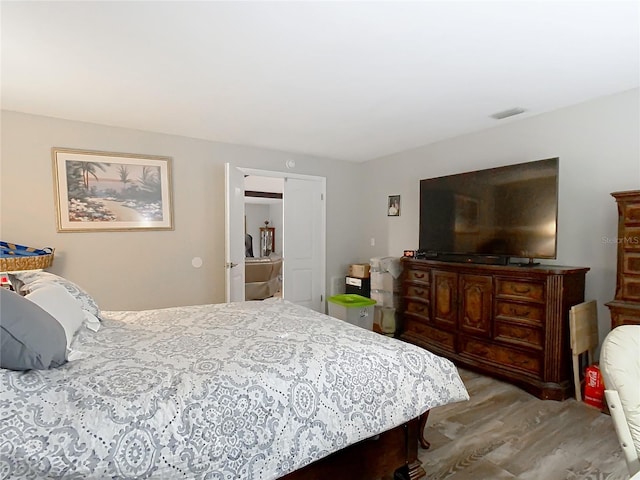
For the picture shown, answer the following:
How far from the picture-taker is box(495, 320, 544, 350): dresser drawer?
2821 mm

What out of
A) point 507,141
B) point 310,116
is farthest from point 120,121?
point 507,141

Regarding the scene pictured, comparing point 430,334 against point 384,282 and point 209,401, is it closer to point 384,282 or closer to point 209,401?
point 384,282

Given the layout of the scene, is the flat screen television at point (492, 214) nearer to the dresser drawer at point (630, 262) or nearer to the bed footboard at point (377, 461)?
the dresser drawer at point (630, 262)

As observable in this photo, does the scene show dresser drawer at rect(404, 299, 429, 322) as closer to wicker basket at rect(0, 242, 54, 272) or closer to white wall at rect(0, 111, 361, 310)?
white wall at rect(0, 111, 361, 310)

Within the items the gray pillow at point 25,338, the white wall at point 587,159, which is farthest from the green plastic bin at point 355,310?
the gray pillow at point 25,338

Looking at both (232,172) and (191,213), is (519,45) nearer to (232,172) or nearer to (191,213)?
(232,172)

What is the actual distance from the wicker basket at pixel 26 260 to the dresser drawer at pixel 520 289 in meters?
4.04

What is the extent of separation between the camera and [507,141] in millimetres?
3514

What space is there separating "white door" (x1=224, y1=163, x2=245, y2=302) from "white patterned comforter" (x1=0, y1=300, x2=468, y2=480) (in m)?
1.88

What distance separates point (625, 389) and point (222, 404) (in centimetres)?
137

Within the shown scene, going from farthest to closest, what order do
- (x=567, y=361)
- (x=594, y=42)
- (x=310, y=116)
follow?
1. (x=310, y=116)
2. (x=567, y=361)
3. (x=594, y=42)

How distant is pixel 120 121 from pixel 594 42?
391 centimetres

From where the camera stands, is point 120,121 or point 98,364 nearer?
point 98,364

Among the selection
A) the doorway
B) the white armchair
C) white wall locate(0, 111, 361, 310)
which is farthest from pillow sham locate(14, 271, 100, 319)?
the white armchair
